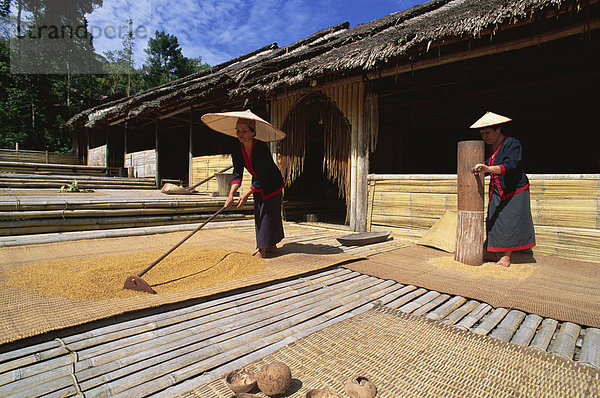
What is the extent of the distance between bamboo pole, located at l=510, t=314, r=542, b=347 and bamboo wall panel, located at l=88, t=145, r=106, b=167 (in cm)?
1486

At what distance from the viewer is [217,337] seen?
1.68 m

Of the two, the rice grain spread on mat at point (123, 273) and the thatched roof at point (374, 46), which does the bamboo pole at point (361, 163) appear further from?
the rice grain spread on mat at point (123, 273)

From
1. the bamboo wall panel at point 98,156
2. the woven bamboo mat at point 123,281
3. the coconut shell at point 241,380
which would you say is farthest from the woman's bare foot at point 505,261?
the bamboo wall panel at point 98,156

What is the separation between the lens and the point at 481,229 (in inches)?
125

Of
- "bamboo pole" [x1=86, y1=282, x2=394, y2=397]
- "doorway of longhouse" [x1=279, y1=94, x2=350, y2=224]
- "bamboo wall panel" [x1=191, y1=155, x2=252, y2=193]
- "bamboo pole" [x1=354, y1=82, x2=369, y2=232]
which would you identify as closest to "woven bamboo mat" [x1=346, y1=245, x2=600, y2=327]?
Result: "bamboo pole" [x1=86, y1=282, x2=394, y2=397]

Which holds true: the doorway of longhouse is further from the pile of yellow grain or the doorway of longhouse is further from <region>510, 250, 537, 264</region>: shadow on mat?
<region>510, 250, 537, 264</region>: shadow on mat

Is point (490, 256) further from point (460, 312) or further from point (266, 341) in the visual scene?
point (266, 341)

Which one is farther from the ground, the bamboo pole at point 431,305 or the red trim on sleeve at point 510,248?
the red trim on sleeve at point 510,248

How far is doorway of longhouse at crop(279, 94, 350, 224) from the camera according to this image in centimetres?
559

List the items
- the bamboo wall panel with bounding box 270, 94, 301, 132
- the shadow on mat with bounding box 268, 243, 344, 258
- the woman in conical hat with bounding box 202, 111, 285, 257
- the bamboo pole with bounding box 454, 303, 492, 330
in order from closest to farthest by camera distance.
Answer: the bamboo pole with bounding box 454, 303, 492, 330, the woman in conical hat with bounding box 202, 111, 285, 257, the shadow on mat with bounding box 268, 243, 344, 258, the bamboo wall panel with bounding box 270, 94, 301, 132

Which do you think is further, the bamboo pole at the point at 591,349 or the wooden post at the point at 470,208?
the wooden post at the point at 470,208

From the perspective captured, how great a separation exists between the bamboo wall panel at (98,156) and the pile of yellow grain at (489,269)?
1393 cm

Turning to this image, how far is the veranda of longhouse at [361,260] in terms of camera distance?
56.8 inches

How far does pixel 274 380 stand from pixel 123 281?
1.67m
